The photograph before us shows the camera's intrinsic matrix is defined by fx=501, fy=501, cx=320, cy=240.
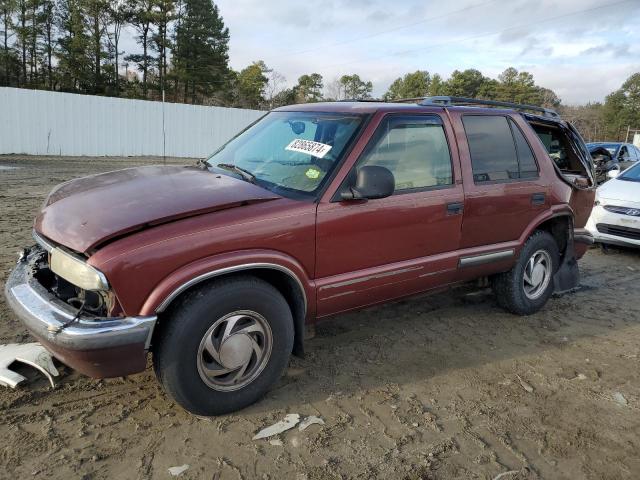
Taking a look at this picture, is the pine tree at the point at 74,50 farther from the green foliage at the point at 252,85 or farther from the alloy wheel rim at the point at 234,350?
the alloy wheel rim at the point at 234,350

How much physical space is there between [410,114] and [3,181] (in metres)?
10.8

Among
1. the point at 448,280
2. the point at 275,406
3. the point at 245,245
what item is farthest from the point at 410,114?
the point at 275,406

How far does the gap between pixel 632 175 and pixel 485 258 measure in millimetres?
5350

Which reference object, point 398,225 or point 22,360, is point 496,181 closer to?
point 398,225

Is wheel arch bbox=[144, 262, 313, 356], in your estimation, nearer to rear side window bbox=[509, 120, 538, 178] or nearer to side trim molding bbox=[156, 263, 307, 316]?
side trim molding bbox=[156, 263, 307, 316]

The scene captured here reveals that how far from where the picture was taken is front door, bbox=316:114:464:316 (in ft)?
10.8

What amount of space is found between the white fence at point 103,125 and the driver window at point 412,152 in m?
19.2

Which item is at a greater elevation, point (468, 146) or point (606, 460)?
point (468, 146)

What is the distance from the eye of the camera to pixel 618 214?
7.32 meters

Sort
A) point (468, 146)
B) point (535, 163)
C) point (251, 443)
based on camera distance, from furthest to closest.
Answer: point (535, 163) → point (468, 146) → point (251, 443)

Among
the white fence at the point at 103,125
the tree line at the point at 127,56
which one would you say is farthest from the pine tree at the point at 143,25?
the white fence at the point at 103,125

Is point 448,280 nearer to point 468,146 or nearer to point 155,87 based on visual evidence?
point 468,146

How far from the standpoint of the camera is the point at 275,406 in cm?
314

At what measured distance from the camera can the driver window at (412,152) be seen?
11.6 ft
